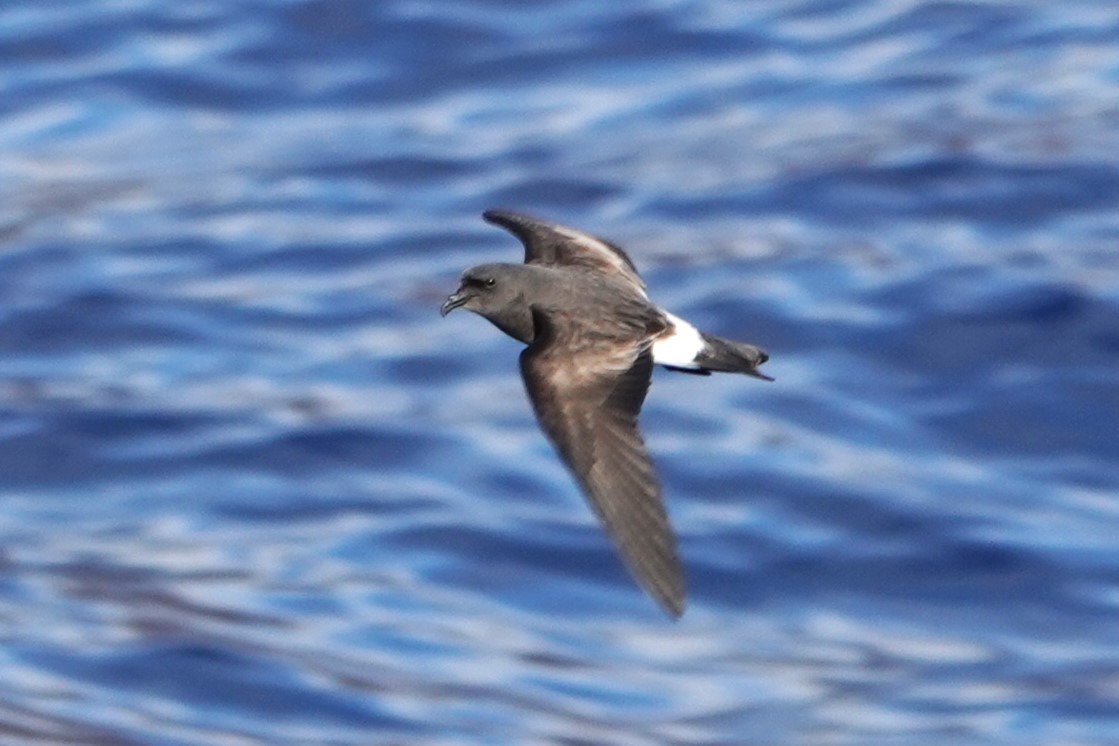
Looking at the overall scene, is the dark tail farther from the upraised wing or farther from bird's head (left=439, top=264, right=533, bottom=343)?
the upraised wing

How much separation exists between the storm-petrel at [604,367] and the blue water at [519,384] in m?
3.41

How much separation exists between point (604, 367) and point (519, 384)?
6411 mm

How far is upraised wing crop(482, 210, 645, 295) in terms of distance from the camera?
7.14 metres

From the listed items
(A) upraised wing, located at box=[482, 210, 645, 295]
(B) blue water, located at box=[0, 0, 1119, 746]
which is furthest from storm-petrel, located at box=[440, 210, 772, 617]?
(B) blue water, located at box=[0, 0, 1119, 746]

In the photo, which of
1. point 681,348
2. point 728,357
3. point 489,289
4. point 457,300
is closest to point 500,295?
point 489,289

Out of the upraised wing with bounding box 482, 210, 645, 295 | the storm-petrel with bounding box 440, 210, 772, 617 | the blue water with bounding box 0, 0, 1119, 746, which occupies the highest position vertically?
the blue water with bounding box 0, 0, 1119, 746

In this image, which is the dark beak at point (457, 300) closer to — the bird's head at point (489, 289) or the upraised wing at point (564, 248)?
the bird's head at point (489, 289)

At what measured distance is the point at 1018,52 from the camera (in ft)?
52.5

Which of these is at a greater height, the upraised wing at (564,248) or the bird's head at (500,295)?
the upraised wing at (564,248)

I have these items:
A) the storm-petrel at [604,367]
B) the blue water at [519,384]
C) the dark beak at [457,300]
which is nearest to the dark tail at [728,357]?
the storm-petrel at [604,367]

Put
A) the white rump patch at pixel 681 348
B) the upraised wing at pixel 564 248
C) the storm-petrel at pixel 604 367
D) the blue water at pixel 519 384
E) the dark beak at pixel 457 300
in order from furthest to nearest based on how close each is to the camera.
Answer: the blue water at pixel 519 384
the upraised wing at pixel 564 248
the dark beak at pixel 457 300
the white rump patch at pixel 681 348
the storm-petrel at pixel 604 367

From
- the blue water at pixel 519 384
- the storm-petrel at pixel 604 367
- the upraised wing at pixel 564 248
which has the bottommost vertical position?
the storm-petrel at pixel 604 367

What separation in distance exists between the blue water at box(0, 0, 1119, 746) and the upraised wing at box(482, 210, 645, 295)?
2650mm

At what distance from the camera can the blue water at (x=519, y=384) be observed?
9.91m
